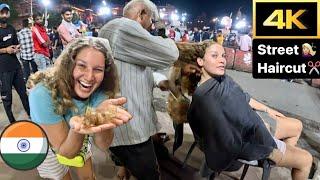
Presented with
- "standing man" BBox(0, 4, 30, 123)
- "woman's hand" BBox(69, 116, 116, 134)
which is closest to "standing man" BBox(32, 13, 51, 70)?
"standing man" BBox(0, 4, 30, 123)

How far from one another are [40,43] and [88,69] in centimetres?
219

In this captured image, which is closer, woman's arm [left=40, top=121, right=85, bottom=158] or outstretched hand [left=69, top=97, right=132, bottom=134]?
outstretched hand [left=69, top=97, right=132, bottom=134]

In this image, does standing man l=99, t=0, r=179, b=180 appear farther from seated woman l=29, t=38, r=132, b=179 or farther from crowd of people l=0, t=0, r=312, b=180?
seated woman l=29, t=38, r=132, b=179

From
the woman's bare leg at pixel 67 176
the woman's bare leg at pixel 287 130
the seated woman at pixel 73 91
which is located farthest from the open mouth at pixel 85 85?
the woman's bare leg at pixel 287 130

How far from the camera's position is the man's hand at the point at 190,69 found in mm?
1373

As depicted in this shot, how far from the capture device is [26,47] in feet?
8.72

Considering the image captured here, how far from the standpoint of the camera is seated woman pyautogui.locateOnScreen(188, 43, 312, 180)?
1.30 m

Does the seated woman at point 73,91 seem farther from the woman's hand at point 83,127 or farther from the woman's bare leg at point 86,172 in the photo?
the woman's bare leg at point 86,172

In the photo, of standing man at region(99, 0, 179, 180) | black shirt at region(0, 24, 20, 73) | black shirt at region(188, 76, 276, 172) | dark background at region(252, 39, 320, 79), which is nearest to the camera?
standing man at region(99, 0, 179, 180)

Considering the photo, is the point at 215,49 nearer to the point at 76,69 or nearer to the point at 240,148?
the point at 240,148

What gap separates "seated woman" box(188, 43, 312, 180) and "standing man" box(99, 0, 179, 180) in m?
0.22

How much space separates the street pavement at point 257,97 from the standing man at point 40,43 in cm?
40

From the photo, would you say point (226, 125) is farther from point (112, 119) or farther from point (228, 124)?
point (112, 119)

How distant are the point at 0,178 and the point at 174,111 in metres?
0.89
